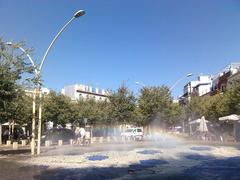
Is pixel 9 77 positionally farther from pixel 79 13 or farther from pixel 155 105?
pixel 155 105

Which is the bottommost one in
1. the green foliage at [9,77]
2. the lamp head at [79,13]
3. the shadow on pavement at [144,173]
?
the shadow on pavement at [144,173]

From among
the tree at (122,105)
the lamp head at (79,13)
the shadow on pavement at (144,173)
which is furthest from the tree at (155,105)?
the shadow on pavement at (144,173)

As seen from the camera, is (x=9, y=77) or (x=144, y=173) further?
(x=9, y=77)

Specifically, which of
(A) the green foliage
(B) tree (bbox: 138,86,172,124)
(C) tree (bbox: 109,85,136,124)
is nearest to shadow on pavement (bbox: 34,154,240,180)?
(A) the green foliage

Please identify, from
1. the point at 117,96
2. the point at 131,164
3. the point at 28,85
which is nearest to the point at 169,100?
the point at 117,96

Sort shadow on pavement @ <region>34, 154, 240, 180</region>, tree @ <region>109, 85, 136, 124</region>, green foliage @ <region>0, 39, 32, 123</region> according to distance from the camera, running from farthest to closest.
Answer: tree @ <region>109, 85, 136, 124</region> < green foliage @ <region>0, 39, 32, 123</region> < shadow on pavement @ <region>34, 154, 240, 180</region>

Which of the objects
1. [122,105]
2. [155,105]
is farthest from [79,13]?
[155,105]

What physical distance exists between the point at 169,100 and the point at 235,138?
2308 cm

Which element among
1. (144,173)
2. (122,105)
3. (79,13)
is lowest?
(144,173)

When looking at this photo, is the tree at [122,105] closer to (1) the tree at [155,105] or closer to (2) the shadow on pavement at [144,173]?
(1) the tree at [155,105]

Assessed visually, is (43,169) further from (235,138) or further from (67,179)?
(235,138)

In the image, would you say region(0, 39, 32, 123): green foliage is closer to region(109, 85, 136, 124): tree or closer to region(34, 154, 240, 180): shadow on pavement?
region(34, 154, 240, 180): shadow on pavement

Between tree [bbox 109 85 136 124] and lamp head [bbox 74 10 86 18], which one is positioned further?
tree [bbox 109 85 136 124]

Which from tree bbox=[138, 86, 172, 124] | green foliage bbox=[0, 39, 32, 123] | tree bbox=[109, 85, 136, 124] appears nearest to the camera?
green foliage bbox=[0, 39, 32, 123]
